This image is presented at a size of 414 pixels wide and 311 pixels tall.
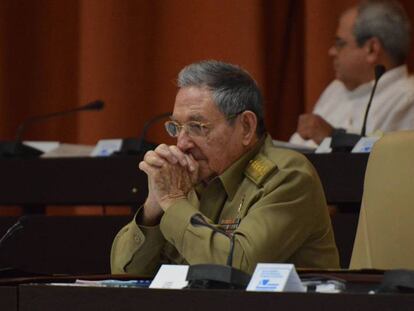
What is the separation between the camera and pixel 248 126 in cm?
319

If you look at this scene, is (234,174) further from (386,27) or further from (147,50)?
(147,50)

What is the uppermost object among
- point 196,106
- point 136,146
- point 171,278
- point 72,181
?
point 196,106

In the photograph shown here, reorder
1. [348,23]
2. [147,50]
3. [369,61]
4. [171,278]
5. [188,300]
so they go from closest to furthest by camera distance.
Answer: [188,300], [171,278], [369,61], [348,23], [147,50]

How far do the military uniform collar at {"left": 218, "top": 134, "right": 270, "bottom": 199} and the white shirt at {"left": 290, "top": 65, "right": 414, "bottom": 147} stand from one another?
1.65 m

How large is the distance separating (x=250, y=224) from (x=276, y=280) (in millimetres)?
896

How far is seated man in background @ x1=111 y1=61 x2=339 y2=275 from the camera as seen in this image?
2988 millimetres

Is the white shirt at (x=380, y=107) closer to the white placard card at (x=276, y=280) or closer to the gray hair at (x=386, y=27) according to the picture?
the gray hair at (x=386, y=27)

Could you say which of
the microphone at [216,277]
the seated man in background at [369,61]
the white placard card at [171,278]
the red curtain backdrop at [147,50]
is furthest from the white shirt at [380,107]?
the microphone at [216,277]

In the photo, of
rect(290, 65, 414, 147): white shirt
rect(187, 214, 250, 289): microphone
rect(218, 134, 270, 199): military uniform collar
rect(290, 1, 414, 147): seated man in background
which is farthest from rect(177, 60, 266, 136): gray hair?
rect(290, 1, 414, 147): seated man in background

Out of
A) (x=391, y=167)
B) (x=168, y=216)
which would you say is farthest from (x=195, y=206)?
(x=391, y=167)

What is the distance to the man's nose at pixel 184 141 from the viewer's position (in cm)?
317

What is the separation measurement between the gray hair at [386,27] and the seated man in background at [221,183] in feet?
6.78

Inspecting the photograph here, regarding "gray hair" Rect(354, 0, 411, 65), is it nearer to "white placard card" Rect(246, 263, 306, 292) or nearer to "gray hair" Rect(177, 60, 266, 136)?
"gray hair" Rect(177, 60, 266, 136)

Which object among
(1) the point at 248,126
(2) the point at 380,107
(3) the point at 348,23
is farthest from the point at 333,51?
(1) the point at 248,126
